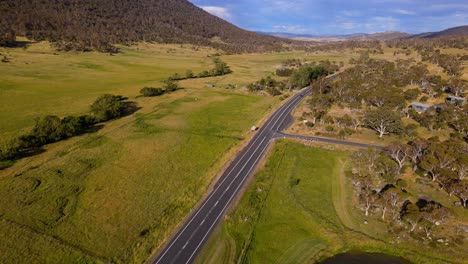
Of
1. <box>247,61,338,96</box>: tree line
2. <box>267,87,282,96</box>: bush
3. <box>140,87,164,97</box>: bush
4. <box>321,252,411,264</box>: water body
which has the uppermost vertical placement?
<box>247,61,338,96</box>: tree line

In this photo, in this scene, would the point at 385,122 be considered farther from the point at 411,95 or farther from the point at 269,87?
the point at 269,87

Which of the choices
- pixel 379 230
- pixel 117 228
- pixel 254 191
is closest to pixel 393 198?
pixel 379 230

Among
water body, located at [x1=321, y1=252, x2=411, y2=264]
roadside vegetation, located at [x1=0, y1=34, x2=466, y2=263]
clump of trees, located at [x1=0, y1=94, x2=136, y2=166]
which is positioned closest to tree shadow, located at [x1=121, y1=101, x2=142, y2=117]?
roadside vegetation, located at [x1=0, y1=34, x2=466, y2=263]

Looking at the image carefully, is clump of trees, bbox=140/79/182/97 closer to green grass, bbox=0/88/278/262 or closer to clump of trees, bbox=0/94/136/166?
clump of trees, bbox=0/94/136/166

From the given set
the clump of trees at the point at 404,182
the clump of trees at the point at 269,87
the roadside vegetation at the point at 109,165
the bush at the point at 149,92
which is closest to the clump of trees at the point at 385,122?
the roadside vegetation at the point at 109,165

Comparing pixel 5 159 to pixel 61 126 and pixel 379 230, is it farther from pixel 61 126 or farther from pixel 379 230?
pixel 379 230

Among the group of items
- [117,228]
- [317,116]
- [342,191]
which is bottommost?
[117,228]

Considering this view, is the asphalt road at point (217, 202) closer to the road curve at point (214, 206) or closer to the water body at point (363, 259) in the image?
the road curve at point (214, 206)
